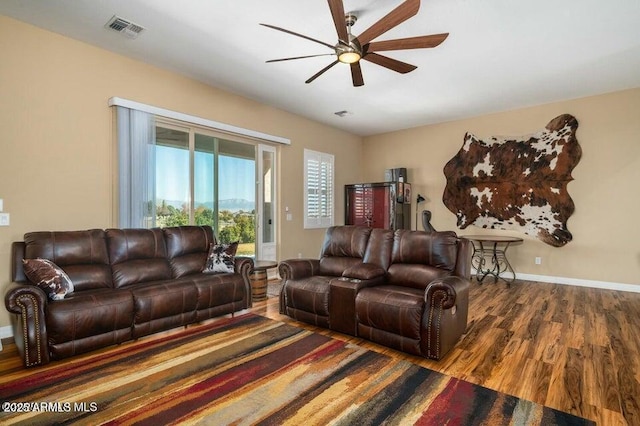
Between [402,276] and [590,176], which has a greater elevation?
[590,176]

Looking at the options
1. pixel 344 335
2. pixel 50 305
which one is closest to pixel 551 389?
pixel 344 335

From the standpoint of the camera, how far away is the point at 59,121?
3.26 metres

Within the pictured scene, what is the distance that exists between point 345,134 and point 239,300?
15.8 feet

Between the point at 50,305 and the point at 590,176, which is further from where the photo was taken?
the point at 590,176

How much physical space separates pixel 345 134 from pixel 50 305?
602 cm

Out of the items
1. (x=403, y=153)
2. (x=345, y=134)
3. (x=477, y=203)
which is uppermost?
(x=345, y=134)

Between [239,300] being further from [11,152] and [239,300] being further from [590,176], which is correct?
[590,176]

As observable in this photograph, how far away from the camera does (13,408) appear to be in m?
1.88

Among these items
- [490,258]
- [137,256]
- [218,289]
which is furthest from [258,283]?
[490,258]

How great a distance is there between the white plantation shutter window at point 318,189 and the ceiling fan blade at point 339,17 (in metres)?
3.65

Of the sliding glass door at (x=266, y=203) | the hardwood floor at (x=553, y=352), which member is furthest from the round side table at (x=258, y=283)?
the sliding glass door at (x=266, y=203)

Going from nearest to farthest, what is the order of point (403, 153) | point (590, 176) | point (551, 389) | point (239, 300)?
point (551, 389), point (239, 300), point (590, 176), point (403, 153)

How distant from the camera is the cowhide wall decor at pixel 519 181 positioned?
5.14 meters

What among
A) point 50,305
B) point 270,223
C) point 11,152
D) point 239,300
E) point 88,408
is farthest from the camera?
point 270,223
